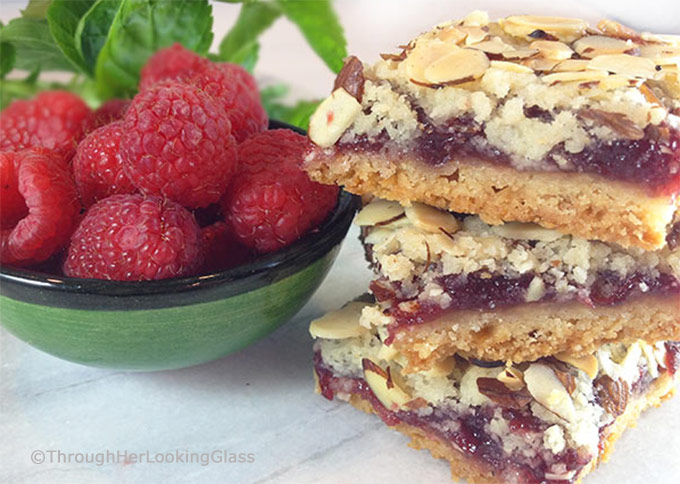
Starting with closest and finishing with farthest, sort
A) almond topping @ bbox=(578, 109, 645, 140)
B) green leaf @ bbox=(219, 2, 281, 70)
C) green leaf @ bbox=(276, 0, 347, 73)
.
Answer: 1. almond topping @ bbox=(578, 109, 645, 140)
2. green leaf @ bbox=(276, 0, 347, 73)
3. green leaf @ bbox=(219, 2, 281, 70)

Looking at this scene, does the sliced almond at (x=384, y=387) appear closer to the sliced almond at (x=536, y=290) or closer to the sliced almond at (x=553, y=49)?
the sliced almond at (x=536, y=290)

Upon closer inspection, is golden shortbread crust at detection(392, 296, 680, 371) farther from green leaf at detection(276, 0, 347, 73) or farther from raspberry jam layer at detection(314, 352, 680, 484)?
green leaf at detection(276, 0, 347, 73)

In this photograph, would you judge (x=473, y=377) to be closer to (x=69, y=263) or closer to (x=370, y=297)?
(x=370, y=297)

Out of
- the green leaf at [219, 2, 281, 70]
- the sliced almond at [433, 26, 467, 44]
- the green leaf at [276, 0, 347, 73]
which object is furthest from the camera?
the green leaf at [219, 2, 281, 70]

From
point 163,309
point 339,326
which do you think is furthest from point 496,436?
point 163,309

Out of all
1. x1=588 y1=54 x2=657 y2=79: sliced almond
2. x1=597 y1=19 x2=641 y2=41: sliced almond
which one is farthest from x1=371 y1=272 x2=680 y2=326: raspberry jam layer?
x1=597 y1=19 x2=641 y2=41: sliced almond

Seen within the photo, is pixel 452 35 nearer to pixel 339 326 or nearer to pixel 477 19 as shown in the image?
pixel 477 19

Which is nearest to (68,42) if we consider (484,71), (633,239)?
(484,71)
